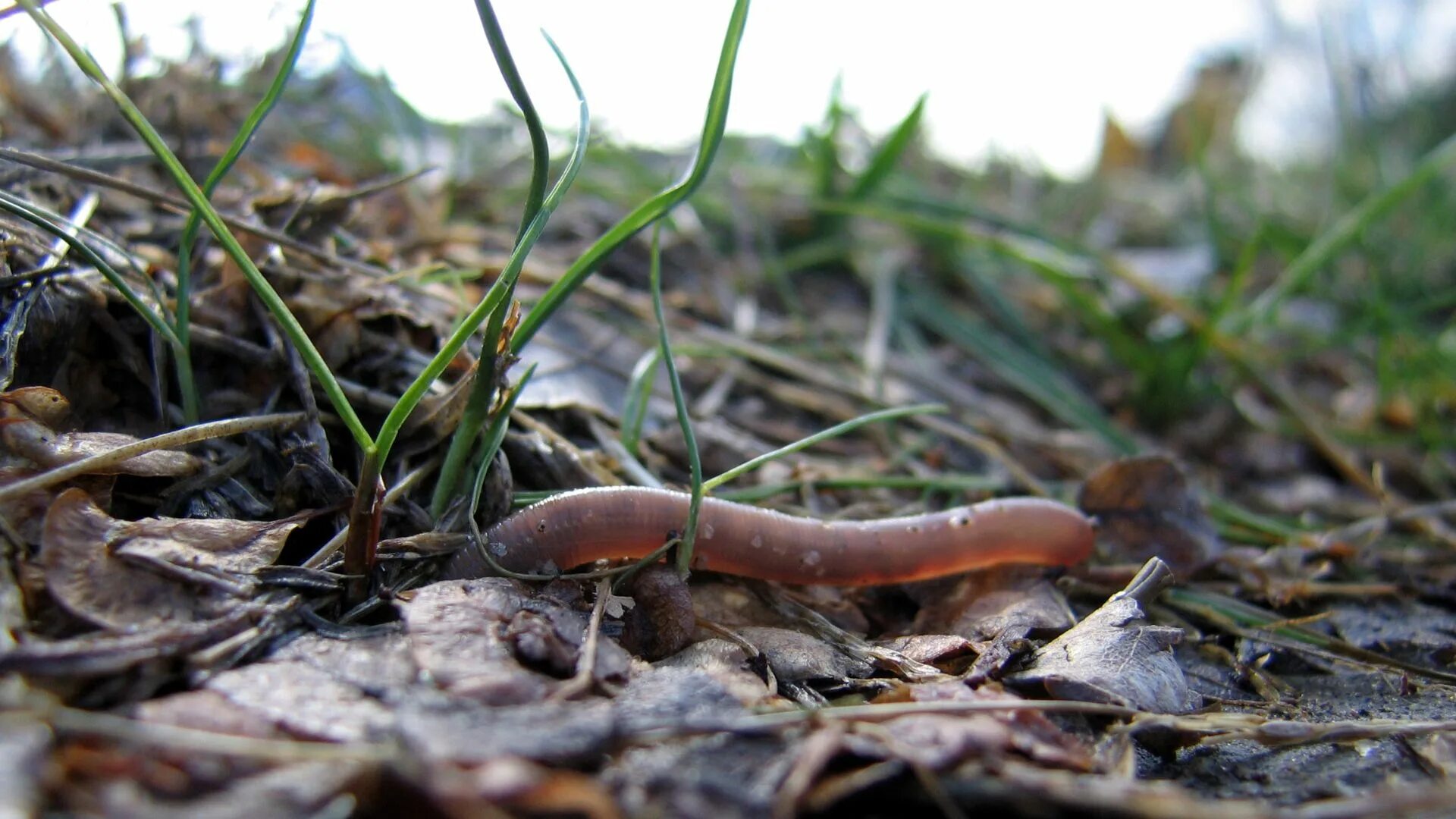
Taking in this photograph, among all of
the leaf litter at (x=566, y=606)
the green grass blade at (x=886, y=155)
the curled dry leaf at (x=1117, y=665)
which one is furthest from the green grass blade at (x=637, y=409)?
the green grass blade at (x=886, y=155)

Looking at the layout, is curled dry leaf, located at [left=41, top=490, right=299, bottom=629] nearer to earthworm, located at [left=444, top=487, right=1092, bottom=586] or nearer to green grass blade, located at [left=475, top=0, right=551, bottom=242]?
earthworm, located at [left=444, top=487, right=1092, bottom=586]

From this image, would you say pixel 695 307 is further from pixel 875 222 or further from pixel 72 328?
pixel 72 328

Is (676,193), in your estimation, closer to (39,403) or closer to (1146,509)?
(39,403)

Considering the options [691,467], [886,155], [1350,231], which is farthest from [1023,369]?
[691,467]

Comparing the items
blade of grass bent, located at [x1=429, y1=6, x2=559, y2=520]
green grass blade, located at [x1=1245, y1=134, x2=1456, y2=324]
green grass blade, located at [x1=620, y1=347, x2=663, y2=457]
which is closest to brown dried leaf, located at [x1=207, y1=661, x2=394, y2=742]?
blade of grass bent, located at [x1=429, y1=6, x2=559, y2=520]

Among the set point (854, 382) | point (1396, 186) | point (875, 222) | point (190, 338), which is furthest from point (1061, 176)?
point (190, 338)

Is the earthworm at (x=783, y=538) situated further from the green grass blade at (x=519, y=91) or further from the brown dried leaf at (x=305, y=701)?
the green grass blade at (x=519, y=91)

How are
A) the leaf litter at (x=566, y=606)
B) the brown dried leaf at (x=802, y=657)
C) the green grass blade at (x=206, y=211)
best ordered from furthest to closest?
the brown dried leaf at (x=802, y=657)
the green grass blade at (x=206, y=211)
the leaf litter at (x=566, y=606)
